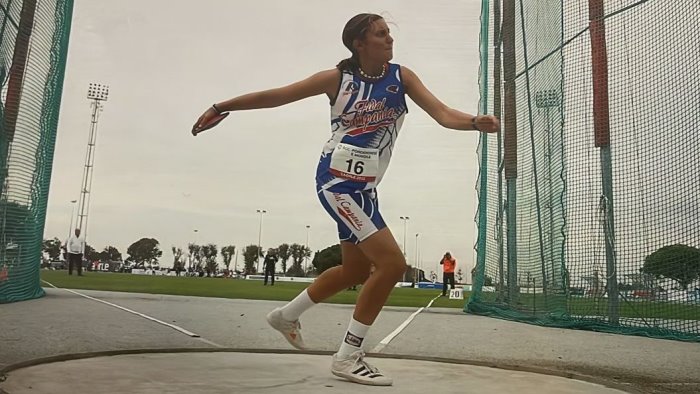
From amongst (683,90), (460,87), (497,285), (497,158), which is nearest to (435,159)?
(460,87)

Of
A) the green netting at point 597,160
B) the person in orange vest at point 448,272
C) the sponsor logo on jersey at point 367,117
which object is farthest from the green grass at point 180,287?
the sponsor logo on jersey at point 367,117

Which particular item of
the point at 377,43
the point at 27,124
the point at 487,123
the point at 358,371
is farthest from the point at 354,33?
the point at 27,124

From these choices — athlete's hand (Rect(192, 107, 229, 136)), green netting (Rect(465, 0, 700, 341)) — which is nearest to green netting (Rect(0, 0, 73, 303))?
athlete's hand (Rect(192, 107, 229, 136))

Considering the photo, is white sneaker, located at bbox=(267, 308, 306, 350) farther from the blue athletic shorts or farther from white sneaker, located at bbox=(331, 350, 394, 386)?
the blue athletic shorts

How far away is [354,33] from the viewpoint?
2342 mm

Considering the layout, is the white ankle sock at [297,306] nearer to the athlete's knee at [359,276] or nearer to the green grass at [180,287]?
the athlete's knee at [359,276]

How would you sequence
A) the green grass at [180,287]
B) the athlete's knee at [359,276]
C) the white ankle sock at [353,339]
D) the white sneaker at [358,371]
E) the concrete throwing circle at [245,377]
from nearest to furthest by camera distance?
the concrete throwing circle at [245,377], the white sneaker at [358,371], the white ankle sock at [353,339], the athlete's knee at [359,276], the green grass at [180,287]

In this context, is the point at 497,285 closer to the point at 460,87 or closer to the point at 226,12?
the point at 460,87

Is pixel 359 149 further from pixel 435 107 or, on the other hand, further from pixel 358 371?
pixel 358 371

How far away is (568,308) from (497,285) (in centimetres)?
109

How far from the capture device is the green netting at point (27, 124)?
440 cm

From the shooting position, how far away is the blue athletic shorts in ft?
7.32

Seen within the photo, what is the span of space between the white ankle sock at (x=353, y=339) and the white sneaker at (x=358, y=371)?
0.06 ft

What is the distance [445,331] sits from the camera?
4.48m
